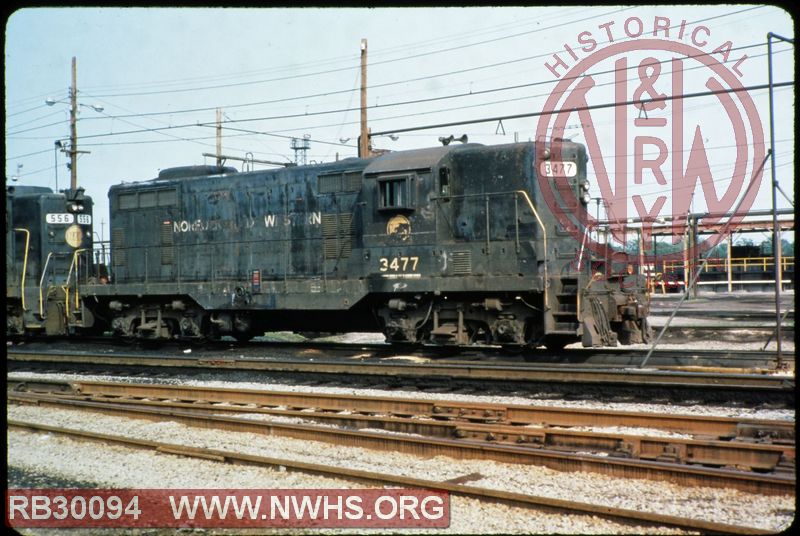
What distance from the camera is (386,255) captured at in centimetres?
1312

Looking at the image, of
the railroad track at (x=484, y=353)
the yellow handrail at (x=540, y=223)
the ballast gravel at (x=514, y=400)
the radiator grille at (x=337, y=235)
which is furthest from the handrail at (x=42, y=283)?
the yellow handrail at (x=540, y=223)

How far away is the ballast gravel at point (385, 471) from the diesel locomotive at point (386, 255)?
5409 millimetres

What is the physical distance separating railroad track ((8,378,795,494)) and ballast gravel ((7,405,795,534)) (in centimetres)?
13

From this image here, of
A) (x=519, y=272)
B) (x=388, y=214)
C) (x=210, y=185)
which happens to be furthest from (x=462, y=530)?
(x=210, y=185)

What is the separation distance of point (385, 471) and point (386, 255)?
6.97m

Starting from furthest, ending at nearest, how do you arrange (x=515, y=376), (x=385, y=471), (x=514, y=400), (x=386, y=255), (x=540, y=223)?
(x=386, y=255) < (x=540, y=223) < (x=515, y=376) < (x=514, y=400) < (x=385, y=471)

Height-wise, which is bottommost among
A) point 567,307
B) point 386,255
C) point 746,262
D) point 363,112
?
point 567,307

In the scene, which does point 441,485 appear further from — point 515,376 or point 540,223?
point 540,223

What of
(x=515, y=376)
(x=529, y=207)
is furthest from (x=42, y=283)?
(x=515, y=376)

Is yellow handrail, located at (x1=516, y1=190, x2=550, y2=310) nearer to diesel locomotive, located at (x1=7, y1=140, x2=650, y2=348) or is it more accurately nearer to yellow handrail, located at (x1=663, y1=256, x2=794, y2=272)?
diesel locomotive, located at (x1=7, y1=140, x2=650, y2=348)

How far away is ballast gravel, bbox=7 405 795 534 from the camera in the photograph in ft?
16.6

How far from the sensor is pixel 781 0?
150 inches

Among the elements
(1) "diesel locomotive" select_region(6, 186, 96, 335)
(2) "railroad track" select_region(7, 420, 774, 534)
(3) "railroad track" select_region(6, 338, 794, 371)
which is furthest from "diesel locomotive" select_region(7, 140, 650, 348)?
(2) "railroad track" select_region(7, 420, 774, 534)

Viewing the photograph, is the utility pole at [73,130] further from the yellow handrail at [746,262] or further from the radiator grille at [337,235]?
the yellow handrail at [746,262]
